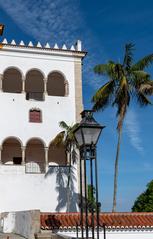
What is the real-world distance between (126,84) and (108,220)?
9.66 meters

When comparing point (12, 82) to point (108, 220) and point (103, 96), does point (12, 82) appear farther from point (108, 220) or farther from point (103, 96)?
point (108, 220)

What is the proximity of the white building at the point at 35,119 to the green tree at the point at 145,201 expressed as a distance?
1578 cm

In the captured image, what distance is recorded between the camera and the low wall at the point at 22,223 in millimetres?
16078

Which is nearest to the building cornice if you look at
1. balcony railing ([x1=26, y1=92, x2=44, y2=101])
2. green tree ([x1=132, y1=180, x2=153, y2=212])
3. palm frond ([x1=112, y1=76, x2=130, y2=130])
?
balcony railing ([x1=26, y1=92, x2=44, y2=101])

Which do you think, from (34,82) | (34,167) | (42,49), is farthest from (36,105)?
(34,167)

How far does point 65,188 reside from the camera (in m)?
27.1

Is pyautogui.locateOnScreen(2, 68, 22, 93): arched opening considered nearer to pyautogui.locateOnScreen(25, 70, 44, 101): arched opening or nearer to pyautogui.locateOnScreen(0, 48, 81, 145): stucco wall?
pyautogui.locateOnScreen(25, 70, 44, 101): arched opening

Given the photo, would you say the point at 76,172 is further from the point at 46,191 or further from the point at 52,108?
the point at 52,108

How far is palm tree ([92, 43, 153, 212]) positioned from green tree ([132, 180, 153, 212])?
701 inches

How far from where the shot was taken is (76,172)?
27.5m

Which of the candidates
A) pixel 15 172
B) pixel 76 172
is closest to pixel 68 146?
pixel 76 172

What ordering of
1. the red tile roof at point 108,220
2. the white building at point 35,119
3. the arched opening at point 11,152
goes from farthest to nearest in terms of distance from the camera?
the arched opening at point 11,152
the white building at point 35,119
the red tile roof at point 108,220

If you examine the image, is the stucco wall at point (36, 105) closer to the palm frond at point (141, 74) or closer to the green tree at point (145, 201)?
the palm frond at point (141, 74)

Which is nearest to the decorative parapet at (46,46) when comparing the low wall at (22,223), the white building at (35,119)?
the white building at (35,119)
